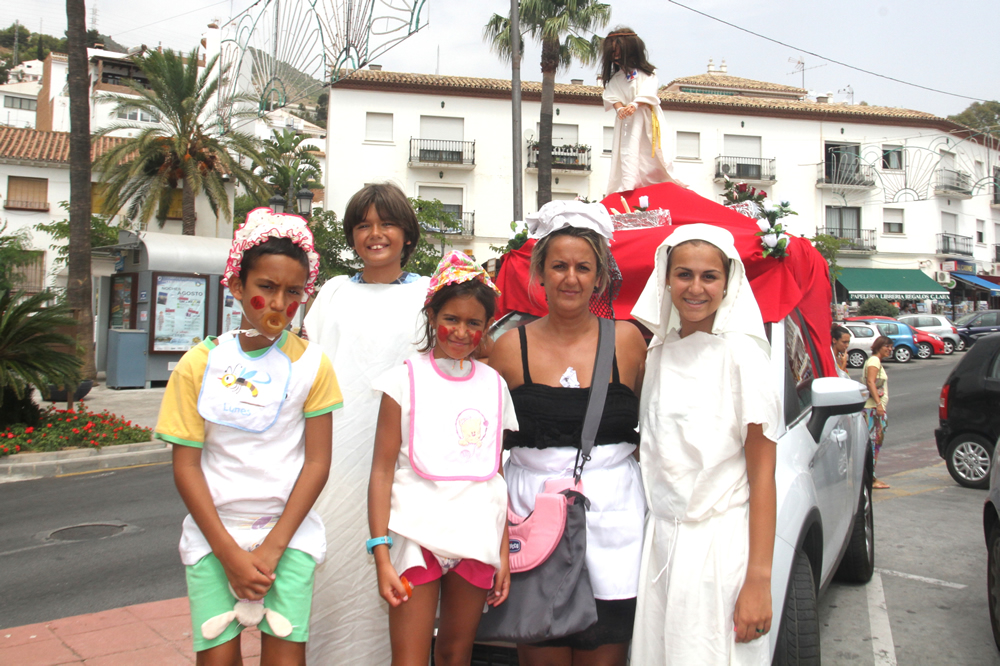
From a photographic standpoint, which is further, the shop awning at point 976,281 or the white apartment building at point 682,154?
the shop awning at point 976,281

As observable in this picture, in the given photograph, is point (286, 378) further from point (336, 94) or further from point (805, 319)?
point (336, 94)

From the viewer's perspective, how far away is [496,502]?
229 centimetres

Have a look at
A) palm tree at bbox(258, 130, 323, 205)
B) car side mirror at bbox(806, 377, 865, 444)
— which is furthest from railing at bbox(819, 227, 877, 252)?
car side mirror at bbox(806, 377, 865, 444)

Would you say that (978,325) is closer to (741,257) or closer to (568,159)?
(568,159)

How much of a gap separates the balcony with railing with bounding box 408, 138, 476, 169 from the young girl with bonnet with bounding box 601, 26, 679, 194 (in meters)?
29.7

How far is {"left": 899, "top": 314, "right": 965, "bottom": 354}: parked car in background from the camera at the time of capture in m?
27.6

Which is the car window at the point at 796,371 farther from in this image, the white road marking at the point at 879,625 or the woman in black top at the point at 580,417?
the white road marking at the point at 879,625

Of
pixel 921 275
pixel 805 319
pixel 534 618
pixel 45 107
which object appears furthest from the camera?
pixel 45 107

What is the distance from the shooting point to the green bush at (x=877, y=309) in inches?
1302

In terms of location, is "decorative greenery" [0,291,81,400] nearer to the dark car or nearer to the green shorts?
the green shorts

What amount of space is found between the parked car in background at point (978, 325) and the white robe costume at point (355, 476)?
29.5 metres

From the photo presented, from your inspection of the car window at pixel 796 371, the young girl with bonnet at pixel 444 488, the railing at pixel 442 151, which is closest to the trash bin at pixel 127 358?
the car window at pixel 796 371

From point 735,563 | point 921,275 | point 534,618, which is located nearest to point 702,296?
point 735,563

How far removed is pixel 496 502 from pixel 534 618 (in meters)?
0.35
